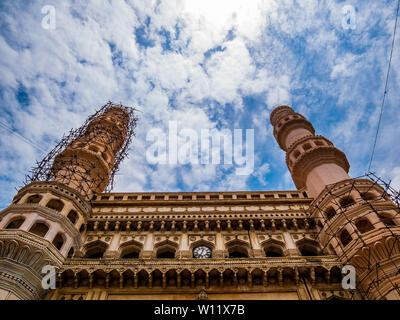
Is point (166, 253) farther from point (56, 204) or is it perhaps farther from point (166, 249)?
point (56, 204)

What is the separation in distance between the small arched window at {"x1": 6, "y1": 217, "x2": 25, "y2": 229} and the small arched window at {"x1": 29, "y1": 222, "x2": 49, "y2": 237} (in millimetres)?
717

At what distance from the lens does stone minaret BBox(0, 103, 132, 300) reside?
14617 millimetres

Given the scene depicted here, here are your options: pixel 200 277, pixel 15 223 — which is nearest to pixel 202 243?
pixel 200 277

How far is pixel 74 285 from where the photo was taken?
51.6ft

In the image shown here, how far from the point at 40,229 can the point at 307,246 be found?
1464 cm

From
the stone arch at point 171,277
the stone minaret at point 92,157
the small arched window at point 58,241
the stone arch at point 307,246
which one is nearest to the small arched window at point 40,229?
the small arched window at point 58,241

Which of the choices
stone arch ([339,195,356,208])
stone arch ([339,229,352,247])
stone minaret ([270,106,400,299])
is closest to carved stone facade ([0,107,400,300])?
stone minaret ([270,106,400,299])

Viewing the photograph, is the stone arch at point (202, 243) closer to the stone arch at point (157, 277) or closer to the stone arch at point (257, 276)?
the stone arch at point (157, 277)

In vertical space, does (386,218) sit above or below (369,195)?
below

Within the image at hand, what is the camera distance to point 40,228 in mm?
17609

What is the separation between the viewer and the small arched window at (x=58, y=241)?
57.8ft

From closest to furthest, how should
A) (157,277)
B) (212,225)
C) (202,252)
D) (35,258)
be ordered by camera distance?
(35,258)
(157,277)
(202,252)
(212,225)

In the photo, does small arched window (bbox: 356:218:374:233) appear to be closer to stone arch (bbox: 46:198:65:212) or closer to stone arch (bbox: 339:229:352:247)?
stone arch (bbox: 339:229:352:247)
